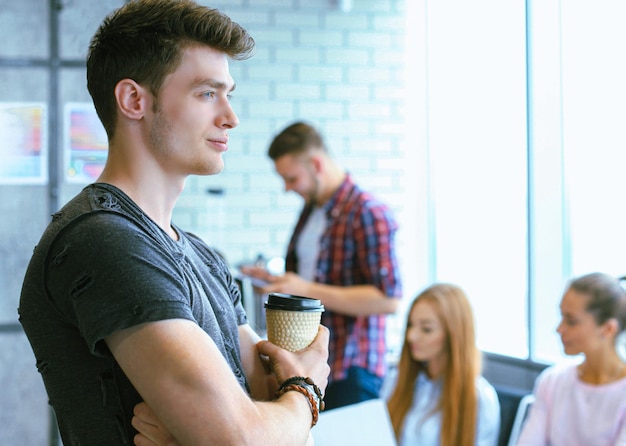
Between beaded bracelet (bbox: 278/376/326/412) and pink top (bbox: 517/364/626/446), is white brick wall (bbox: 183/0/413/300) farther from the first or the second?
beaded bracelet (bbox: 278/376/326/412)

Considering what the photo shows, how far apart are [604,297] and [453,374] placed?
637 mm

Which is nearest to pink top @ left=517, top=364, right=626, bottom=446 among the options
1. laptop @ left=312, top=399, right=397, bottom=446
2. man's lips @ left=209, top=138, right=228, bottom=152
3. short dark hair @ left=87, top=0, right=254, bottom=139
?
laptop @ left=312, top=399, right=397, bottom=446

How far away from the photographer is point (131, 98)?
1271 mm

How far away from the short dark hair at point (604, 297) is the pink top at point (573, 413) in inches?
8.3

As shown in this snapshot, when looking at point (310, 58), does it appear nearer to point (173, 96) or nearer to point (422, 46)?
point (422, 46)

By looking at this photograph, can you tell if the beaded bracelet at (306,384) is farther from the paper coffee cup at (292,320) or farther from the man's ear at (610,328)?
the man's ear at (610,328)

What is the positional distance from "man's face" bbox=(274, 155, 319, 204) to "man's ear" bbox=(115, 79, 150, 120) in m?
1.88

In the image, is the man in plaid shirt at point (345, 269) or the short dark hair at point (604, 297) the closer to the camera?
the short dark hair at point (604, 297)

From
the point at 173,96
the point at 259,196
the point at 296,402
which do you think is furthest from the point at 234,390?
the point at 259,196

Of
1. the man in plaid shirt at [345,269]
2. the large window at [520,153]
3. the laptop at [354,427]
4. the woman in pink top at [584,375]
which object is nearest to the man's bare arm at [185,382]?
the laptop at [354,427]

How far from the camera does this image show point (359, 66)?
5047mm

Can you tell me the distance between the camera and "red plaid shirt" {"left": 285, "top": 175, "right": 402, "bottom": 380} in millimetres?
2945

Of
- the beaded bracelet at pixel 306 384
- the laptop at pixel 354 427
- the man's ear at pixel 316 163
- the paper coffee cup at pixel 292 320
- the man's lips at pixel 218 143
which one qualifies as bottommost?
the laptop at pixel 354 427

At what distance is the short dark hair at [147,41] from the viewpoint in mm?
1267
